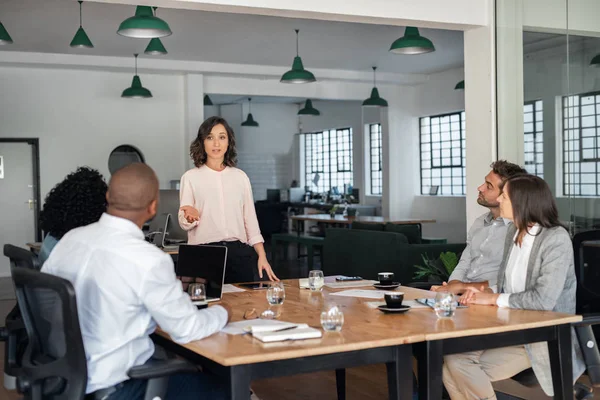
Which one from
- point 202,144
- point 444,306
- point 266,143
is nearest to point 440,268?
point 202,144

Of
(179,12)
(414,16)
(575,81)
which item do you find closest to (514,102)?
(575,81)

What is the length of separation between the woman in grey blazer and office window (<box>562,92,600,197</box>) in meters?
1.82

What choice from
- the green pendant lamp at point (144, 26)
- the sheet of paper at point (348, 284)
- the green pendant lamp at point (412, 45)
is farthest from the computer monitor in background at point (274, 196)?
the sheet of paper at point (348, 284)

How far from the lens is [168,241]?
6219 millimetres

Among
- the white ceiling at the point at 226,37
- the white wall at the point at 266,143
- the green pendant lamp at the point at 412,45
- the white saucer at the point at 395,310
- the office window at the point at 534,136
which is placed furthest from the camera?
the white wall at the point at 266,143

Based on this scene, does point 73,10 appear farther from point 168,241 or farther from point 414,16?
point 414,16

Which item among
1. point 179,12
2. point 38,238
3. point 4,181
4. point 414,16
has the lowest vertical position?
point 38,238

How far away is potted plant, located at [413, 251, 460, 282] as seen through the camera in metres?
5.66

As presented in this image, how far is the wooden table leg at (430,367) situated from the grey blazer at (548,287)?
1.87 feet

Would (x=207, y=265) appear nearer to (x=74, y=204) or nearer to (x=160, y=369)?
(x=74, y=204)

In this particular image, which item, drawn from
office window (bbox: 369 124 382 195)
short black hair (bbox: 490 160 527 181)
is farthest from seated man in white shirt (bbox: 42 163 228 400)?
office window (bbox: 369 124 382 195)

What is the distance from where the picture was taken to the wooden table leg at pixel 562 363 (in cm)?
273

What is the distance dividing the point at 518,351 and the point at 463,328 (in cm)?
63

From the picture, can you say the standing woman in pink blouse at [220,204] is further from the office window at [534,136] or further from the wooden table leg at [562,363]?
the office window at [534,136]
